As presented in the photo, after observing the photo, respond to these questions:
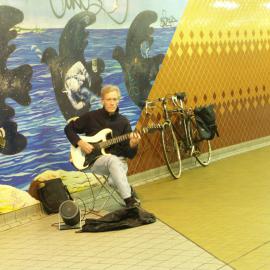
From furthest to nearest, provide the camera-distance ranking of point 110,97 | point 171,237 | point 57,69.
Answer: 1. point 57,69
2. point 110,97
3. point 171,237

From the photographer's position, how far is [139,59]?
23.7ft

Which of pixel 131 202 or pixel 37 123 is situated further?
pixel 37 123

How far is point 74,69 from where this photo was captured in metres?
6.30

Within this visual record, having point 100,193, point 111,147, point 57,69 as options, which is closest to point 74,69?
point 57,69

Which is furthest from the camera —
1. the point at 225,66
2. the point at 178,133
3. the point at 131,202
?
the point at 225,66

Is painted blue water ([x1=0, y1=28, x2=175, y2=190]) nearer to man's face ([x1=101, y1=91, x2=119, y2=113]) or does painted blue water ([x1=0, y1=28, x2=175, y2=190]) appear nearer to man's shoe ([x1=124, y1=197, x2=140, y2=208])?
man's face ([x1=101, y1=91, x2=119, y2=113])

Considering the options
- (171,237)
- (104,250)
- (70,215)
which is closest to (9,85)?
(70,215)

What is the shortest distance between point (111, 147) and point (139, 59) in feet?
6.48

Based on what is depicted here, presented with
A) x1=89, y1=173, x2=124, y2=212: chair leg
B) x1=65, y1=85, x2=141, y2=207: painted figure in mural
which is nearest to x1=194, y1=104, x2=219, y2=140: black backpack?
x1=89, y1=173, x2=124, y2=212: chair leg

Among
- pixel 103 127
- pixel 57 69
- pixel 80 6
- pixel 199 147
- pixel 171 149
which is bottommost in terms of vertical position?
pixel 199 147

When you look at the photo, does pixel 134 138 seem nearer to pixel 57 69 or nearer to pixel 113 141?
pixel 113 141

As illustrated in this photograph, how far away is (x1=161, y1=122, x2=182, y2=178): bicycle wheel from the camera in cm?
734

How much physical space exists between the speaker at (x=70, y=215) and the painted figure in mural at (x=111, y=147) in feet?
1.57

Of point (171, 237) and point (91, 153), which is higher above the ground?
point (91, 153)
